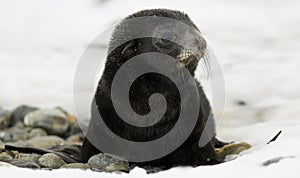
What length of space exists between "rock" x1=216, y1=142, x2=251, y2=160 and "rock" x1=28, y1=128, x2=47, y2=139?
2.48m

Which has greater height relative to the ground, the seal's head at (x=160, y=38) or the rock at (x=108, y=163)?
the seal's head at (x=160, y=38)

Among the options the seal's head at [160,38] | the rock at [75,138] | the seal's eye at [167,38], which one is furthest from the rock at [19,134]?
the seal's eye at [167,38]

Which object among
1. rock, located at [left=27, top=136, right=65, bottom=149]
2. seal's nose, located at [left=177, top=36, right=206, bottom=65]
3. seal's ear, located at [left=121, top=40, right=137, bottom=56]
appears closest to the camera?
seal's nose, located at [left=177, top=36, right=206, bottom=65]

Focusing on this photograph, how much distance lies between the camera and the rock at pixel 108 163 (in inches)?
191

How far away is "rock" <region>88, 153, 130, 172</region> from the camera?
15.9 ft

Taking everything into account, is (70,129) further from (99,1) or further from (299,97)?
(99,1)

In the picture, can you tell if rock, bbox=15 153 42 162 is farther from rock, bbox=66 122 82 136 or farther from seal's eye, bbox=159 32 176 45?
rock, bbox=66 122 82 136

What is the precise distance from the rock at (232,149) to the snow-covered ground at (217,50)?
0.16 meters

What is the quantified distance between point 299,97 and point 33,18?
231 inches

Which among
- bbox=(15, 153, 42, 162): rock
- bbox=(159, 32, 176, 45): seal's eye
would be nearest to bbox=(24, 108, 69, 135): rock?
bbox=(15, 153, 42, 162): rock

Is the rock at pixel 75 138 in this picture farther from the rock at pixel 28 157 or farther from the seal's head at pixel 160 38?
the seal's head at pixel 160 38

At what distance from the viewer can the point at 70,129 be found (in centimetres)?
774

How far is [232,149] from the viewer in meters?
5.64

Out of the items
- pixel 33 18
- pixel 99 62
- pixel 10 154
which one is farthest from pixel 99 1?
pixel 10 154
